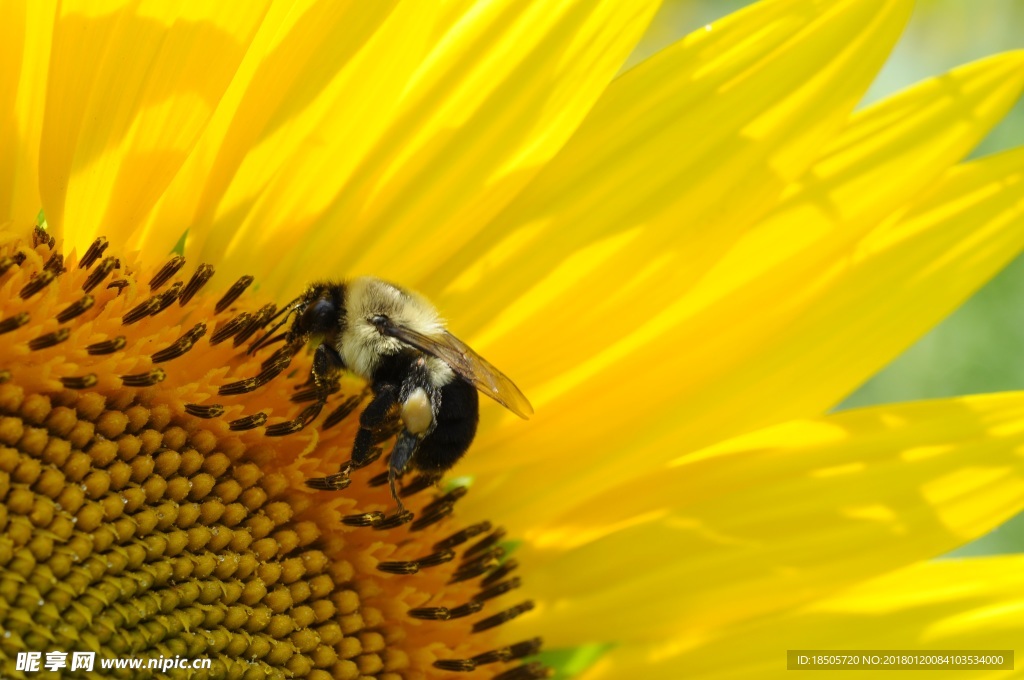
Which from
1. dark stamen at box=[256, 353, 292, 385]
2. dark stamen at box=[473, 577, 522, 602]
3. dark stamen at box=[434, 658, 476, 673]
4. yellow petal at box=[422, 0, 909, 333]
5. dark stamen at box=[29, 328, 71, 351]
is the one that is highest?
yellow petal at box=[422, 0, 909, 333]

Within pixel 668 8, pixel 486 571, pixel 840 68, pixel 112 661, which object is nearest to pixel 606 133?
pixel 840 68

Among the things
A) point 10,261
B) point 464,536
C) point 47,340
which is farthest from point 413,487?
point 10,261

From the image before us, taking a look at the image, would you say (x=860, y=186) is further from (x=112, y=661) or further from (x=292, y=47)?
(x=112, y=661)

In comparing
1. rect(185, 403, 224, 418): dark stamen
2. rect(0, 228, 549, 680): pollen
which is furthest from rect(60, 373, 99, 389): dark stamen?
rect(185, 403, 224, 418): dark stamen

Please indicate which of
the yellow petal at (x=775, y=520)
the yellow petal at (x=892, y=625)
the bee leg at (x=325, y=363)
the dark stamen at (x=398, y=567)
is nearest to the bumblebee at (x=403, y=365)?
the bee leg at (x=325, y=363)

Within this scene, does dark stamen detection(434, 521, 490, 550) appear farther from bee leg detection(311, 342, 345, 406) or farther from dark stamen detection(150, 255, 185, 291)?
dark stamen detection(150, 255, 185, 291)

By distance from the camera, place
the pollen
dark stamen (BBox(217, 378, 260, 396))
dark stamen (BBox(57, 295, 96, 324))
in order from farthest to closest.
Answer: dark stamen (BBox(217, 378, 260, 396)), dark stamen (BBox(57, 295, 96, 324)), the pollen

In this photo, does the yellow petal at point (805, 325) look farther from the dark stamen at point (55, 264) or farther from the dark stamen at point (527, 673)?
the dark stamen at point (55, 264)
